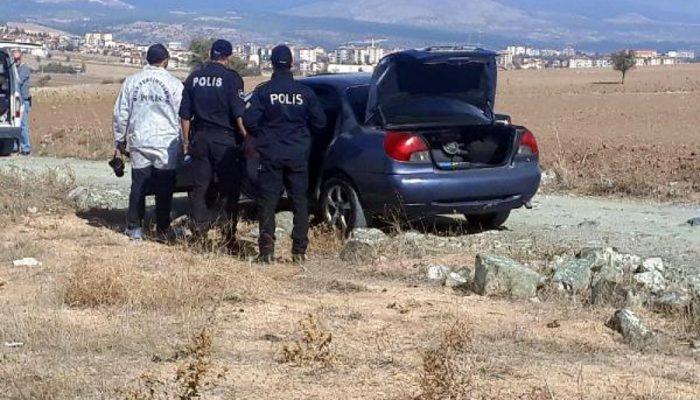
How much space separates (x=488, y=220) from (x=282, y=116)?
9.21ft

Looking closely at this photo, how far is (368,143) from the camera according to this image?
10.2 m

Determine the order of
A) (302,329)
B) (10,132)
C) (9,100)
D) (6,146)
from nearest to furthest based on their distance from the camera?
(302,329) < (9,100) < (10,132) < (6,146)

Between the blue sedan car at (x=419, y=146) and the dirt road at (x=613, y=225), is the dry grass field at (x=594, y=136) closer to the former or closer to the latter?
the dirt road at (x=613, y=225)

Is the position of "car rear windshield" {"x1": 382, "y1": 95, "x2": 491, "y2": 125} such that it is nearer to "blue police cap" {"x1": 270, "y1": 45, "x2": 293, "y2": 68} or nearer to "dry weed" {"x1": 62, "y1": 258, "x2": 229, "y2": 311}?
"blue police cap" {"x1": 270, "y1": 45, "x2": 293, "y2": 68}

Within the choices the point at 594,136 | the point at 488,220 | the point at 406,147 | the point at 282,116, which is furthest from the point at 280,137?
the point at 594,136

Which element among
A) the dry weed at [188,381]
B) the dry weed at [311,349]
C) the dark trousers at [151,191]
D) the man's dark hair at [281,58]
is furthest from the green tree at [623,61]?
the dry weed at [188,381]

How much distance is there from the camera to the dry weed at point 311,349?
19.4 ft

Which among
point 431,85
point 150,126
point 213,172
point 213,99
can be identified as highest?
point 431,85

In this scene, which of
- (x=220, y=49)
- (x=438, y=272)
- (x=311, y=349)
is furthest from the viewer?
(x=220, y=49)

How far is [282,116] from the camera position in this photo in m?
9.19

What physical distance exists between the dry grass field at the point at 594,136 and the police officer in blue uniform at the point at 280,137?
5.67m

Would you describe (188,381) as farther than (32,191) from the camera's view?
No

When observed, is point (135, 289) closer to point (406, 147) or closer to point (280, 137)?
point (280, 137)

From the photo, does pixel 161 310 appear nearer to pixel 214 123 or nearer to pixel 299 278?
pixel 299 278
